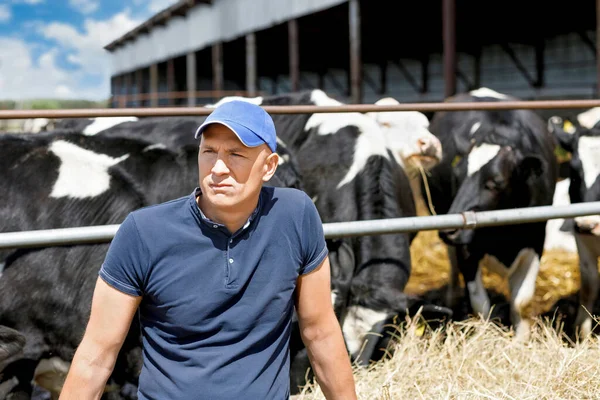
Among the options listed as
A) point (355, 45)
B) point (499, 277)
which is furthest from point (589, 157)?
point (355, 45)

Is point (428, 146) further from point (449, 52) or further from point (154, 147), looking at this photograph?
point (449, 52)

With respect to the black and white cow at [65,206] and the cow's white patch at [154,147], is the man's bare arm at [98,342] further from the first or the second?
the cow's white patch at [154,147]

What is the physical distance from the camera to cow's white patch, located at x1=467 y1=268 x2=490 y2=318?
4.64 metres

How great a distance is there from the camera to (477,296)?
15.4ft

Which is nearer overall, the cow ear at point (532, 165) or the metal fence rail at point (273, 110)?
the metal fence rail at point (273, 110)

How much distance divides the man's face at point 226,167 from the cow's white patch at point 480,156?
121 inches

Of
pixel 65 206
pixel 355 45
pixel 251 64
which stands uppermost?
pixel 251 64

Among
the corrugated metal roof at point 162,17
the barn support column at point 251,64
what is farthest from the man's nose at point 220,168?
the corrugated metal roof at point 162,17

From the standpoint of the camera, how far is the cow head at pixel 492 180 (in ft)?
14.7

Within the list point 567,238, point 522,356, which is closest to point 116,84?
point 567,238

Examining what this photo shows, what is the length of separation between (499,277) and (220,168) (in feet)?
15.0

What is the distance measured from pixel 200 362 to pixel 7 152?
2154 millimetres

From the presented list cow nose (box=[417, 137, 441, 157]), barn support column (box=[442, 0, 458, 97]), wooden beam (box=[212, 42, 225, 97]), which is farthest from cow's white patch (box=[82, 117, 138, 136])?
wooden beam (box=[212, 42, 225, 97])

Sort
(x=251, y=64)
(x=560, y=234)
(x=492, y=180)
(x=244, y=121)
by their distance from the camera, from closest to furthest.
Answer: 1. (x=244, y=121)
2. (x=492, y=180)
3. (x=560, y=234)
4. (x=251, y=64)
